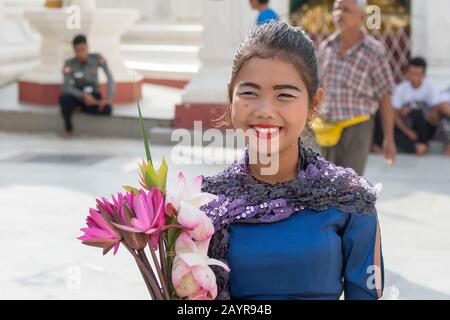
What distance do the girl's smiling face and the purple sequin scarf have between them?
0.11 m

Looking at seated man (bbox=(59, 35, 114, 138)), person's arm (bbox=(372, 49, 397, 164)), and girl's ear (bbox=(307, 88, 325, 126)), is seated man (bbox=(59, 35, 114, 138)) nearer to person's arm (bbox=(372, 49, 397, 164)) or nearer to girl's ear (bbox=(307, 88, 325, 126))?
person's arm (bbox=(372, 49, 397, 164))

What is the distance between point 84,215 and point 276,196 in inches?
185

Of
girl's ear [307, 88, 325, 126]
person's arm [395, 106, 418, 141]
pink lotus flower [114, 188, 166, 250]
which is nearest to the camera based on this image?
pink lotus flower [114, 188, 166, 250]

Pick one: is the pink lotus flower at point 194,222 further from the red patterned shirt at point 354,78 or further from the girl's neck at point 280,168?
the red patterned shirt at point 354,78

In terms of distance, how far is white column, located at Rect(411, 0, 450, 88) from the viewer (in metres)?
11.0

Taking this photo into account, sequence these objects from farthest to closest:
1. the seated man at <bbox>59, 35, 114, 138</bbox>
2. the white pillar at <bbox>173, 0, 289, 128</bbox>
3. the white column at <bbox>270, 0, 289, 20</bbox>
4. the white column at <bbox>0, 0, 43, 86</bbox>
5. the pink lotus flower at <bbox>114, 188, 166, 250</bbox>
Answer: the white column at <bbox>0, 0, 43, 86</bbox> < the white column at <bbox>270, 0, 289, 20</bbox> < the seated man at <bbox>59, 35, 114, 138</bbox> < the white pillar at <bbox>173, 0, 289, 128</bbox> < the pink lotus flower at <bbox>114, 188, 166, 250</bbox>

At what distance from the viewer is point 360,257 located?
2.24 m

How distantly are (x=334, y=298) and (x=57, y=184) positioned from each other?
6.04m

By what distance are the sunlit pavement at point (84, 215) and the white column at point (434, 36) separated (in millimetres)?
1788

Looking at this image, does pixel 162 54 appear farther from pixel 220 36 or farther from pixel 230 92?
pixel 230 92

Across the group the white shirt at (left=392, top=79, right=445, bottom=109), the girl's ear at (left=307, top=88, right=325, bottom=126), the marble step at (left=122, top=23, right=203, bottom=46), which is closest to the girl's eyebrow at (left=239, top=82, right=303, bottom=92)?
the girl's ear at (left=307, top=88, right=325, bottom=126)

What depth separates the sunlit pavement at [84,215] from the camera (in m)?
5.27

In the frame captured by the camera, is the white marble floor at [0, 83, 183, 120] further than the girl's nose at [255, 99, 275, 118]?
Yes

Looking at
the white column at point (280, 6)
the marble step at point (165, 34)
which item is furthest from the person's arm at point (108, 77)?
the marble step at point (165, 34)
